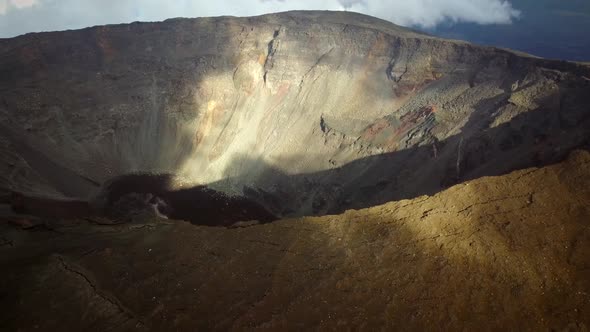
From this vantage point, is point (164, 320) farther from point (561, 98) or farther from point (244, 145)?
point (244, 145)

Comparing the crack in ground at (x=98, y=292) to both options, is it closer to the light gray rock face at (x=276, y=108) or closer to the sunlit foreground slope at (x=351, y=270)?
the sunlit foreground slope at (x=351, y=270)

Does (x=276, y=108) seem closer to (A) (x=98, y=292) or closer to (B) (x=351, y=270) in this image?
(B) (x=351, y=270)

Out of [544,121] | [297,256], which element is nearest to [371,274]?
[297,256]

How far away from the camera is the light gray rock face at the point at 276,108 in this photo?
29656 millimetres

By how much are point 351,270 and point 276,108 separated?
35.1 m

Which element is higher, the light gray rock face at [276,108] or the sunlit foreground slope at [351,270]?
the light gray rock face at [276,108]

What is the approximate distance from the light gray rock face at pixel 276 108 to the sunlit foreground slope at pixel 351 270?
39.9 ft

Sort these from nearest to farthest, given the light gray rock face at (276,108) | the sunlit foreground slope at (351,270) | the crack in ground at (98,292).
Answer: the sunlit foreground slope at (351,270), the crack in ground at (98,292), the light gray rock face at (276,108)

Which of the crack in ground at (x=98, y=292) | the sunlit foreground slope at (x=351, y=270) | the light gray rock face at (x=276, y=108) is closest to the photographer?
the sunlit foreground slope at (x=351, y=270)

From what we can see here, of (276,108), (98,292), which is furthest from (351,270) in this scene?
(276,108)

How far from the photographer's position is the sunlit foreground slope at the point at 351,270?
9.93 meters

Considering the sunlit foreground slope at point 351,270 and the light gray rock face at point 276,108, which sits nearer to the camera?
the sunlit foreground slope at point 351,270

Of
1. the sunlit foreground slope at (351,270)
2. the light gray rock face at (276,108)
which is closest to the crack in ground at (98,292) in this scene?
the sunlit foreground slope at (351,270)

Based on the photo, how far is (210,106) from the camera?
45.7m
